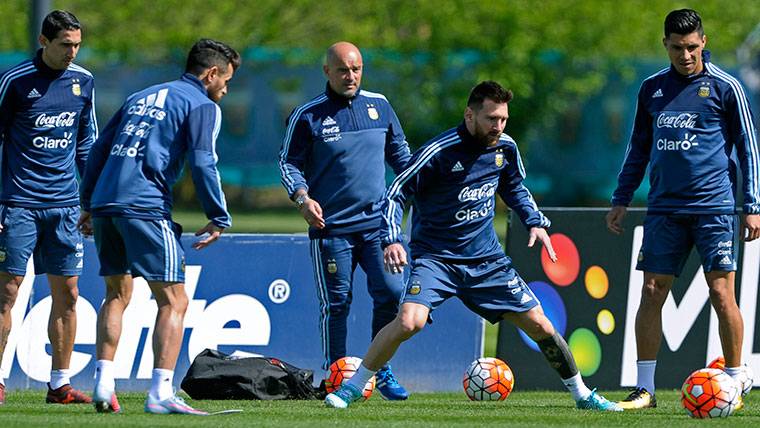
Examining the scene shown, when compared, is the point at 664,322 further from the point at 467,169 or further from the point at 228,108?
the point at 228,108

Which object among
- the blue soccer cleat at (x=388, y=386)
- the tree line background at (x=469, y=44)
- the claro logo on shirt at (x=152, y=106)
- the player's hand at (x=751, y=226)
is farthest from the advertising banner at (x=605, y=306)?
the tree line background at (x=469, y=44)

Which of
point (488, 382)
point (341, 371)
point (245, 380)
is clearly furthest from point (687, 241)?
point (245, 380)

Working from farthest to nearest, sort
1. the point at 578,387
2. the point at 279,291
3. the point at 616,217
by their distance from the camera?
1. the point at 279,291
2. the point at 616,217
3. the point at 578,387

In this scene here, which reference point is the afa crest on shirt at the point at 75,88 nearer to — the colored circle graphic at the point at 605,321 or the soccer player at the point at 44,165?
the soccer player at the point at 44,165

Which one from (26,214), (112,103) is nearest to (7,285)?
(26,214)

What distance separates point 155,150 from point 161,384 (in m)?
1.31

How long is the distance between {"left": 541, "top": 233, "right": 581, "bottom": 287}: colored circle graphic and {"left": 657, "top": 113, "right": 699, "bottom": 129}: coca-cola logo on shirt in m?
2.13

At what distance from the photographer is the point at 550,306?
11070 mm

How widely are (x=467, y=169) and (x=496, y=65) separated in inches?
1143

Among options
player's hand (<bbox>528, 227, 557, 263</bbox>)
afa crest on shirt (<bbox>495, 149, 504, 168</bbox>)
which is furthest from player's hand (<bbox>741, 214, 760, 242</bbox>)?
afa crest on shirt (<bbox>495, 149, 504, 168</bbox>)

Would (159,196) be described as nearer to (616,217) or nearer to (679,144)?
(616,217)

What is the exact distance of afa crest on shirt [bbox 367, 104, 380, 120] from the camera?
10.0 m

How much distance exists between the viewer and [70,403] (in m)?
9.34

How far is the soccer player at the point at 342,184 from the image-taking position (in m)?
9.88
